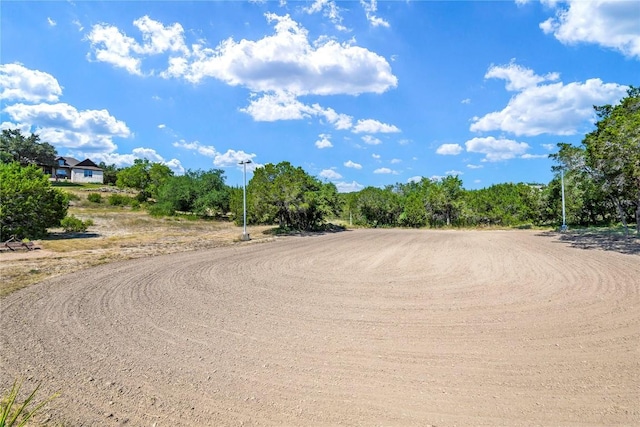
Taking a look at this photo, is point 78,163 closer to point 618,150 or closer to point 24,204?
point 24,204

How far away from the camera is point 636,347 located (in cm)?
512

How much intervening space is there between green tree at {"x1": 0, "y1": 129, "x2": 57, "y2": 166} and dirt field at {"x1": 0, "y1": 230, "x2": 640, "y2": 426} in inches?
2642

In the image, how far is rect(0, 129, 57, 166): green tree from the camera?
5853cm

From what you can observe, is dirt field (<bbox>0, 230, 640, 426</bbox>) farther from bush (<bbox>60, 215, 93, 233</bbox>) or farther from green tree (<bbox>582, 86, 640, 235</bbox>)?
bush (<bbox>60, 215, 93, 233</bbox>)

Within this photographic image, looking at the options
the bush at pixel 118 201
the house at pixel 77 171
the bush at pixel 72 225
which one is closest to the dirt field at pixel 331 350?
the bush at pixel 72 225

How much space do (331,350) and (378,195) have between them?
42.9m

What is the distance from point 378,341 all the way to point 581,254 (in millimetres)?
14074

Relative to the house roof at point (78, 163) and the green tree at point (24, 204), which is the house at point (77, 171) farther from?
the green tree at point (24, 204)

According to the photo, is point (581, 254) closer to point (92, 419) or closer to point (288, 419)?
point (288, 419)

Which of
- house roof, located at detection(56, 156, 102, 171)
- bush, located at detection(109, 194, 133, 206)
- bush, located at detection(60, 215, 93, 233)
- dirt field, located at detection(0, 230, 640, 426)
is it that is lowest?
dirt field, located at detection(0, 230, 640, 426)

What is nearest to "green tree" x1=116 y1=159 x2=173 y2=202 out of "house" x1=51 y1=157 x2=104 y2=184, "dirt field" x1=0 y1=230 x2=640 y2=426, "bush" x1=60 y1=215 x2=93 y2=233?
"house" x1=51 y1=157 x2=104 y2=184

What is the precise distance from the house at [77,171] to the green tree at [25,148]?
361 cm

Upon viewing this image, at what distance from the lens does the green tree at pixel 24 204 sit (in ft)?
65.7

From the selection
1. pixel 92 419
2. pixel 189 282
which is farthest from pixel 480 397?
pixel 189 282
